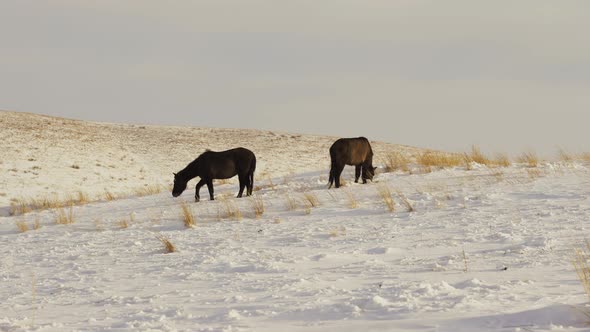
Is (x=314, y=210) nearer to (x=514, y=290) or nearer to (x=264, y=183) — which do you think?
(x=514, y=290)

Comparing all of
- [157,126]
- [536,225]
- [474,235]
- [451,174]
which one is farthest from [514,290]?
[157,126]

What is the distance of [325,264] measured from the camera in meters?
8.11

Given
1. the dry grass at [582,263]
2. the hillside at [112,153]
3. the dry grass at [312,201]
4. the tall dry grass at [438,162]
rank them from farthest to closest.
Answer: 1. the hillside at [112,153]
2. the tall dry grass at [438,162]
3. the dry grass at [312,201]
4. the dry grass at [582,263]

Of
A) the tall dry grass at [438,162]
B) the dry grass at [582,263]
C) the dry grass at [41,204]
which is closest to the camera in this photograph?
the dry grass at [582,263]

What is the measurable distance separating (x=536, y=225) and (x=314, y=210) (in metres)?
4.24

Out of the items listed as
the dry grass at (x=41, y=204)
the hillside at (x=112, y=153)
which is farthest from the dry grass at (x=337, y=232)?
the hillside at (x=112, y=153)

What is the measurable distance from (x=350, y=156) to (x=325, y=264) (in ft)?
29.1

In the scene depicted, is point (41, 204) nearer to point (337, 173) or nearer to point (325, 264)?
point (337, 173)

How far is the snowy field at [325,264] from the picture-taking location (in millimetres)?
5660

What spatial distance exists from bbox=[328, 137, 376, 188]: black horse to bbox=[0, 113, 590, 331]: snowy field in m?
1.85

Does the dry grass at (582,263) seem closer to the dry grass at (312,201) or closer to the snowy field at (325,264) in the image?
the snowy field at (325,264)

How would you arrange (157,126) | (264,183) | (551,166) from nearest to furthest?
(551,166) → (264,183) → (157,126)

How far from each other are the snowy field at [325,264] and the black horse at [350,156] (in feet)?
6.06

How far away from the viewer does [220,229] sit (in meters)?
11.4
